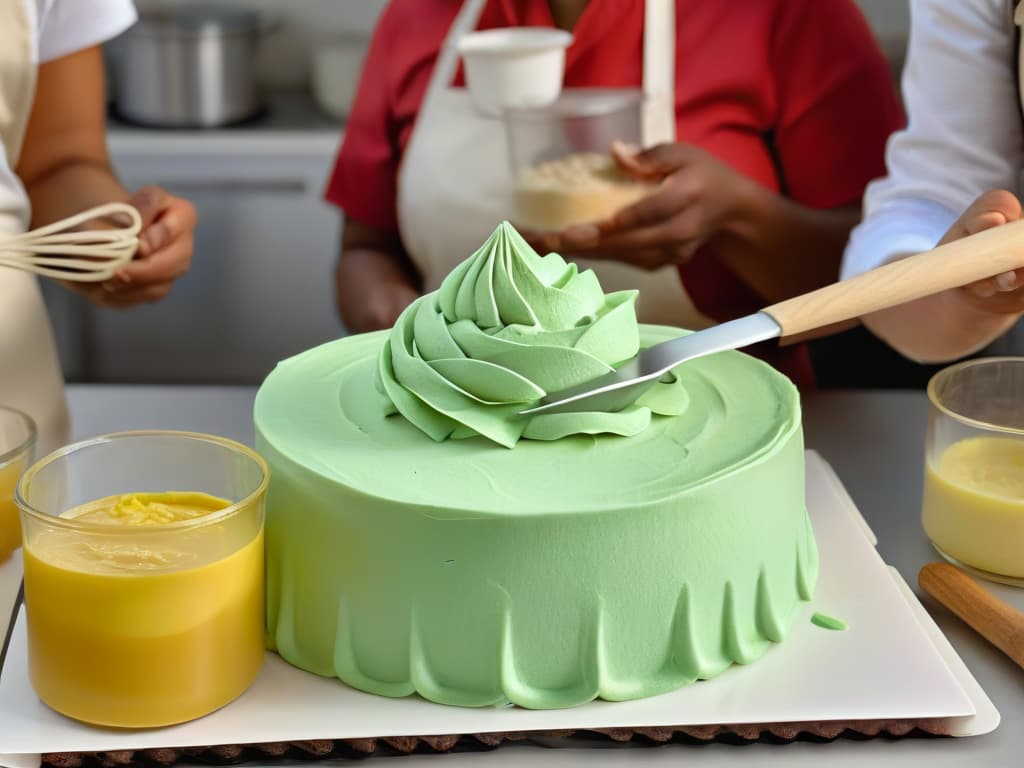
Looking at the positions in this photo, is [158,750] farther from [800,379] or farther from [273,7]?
[273,7]

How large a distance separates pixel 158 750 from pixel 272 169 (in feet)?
6.40

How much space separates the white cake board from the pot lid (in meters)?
1.83

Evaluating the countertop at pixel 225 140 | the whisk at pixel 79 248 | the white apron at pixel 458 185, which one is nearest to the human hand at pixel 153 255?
the whisk at pixel 79 248

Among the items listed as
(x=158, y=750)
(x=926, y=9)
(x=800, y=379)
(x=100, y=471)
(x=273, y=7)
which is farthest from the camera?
(x=273, y=7)

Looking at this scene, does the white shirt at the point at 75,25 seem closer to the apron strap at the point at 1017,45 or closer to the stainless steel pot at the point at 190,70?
the apron strap at the point at 1017,45

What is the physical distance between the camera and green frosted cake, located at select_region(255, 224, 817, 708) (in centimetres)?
77

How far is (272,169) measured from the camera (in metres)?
2.58

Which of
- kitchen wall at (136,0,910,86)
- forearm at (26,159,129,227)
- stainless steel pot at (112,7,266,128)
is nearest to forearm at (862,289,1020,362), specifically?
forearm at (26,159,129,227)

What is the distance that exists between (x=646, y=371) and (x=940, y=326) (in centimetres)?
41

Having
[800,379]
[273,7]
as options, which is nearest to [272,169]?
[273,7]

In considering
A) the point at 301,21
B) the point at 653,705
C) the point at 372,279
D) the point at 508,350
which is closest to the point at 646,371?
the point at 508,350

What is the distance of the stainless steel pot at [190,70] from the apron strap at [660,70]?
47.5 inches

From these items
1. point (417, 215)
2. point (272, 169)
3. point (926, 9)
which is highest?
point (926, 9)

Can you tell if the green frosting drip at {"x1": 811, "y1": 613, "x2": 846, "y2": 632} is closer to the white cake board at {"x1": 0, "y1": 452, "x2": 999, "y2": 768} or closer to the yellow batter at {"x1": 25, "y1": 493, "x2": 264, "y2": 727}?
the white cake board at {"x1": 0, "y1": 452, "x2": 999, "y2": 768}
